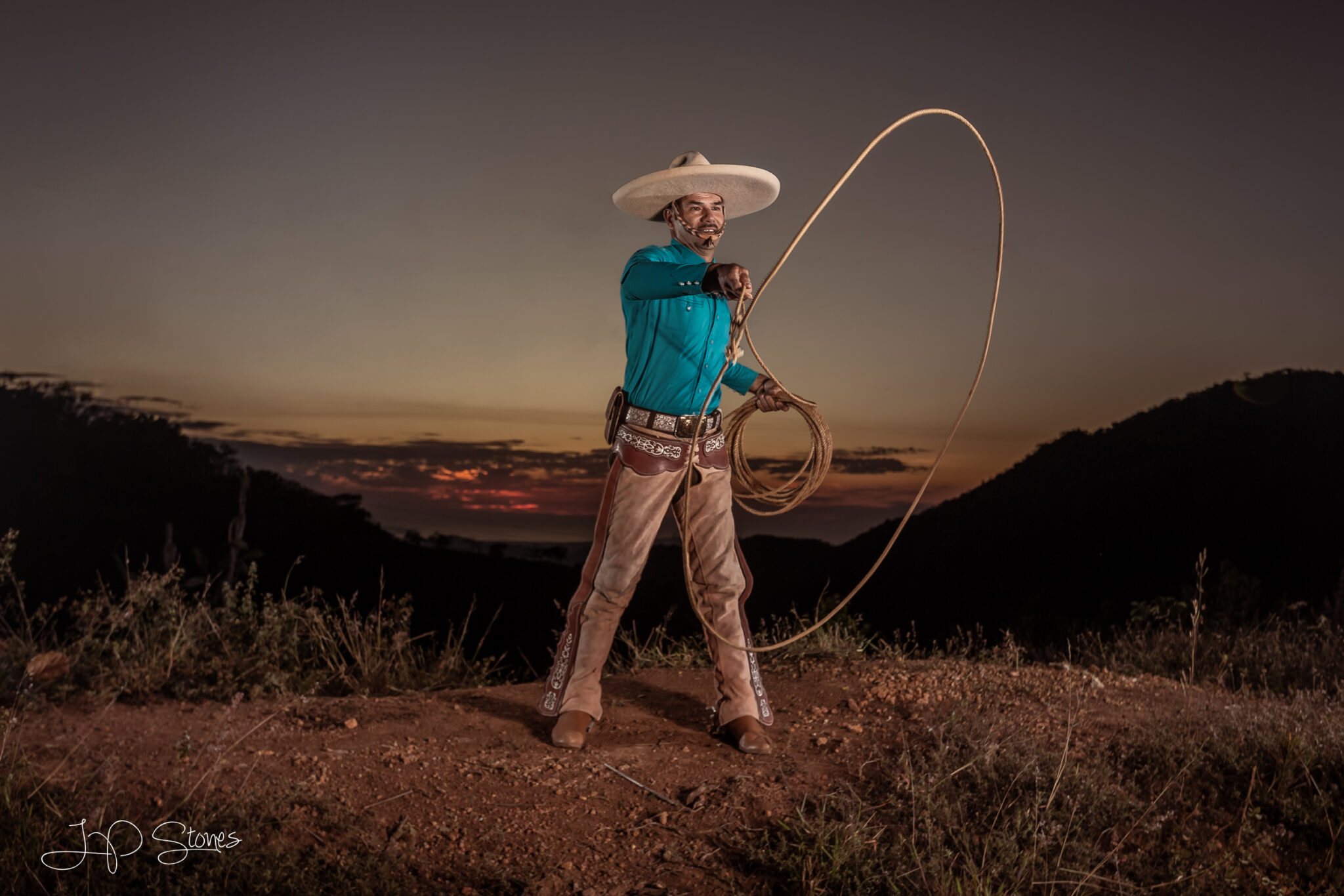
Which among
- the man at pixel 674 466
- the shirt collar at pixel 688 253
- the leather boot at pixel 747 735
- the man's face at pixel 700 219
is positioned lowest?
the leather boot at pixel 747 735

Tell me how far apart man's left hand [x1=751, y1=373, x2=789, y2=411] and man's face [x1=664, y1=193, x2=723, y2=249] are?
779mm

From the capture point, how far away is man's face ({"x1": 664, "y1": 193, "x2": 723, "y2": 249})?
4699mm

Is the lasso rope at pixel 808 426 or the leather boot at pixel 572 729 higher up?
the lasso rope at pixel 808 426

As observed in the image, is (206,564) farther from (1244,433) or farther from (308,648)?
(1244,433)

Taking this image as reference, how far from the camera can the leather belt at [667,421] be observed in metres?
4.73

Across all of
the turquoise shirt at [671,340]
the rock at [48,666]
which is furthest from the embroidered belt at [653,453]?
the rock at [48,666]

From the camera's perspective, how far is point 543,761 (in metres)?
4.64

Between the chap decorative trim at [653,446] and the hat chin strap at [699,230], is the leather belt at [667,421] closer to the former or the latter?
the chap decorative trim at [653,446]

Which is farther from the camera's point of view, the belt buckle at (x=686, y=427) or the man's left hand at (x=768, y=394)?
the man's left hand at (x=768, y=394)

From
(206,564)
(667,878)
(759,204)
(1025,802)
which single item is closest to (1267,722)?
(1025,802)

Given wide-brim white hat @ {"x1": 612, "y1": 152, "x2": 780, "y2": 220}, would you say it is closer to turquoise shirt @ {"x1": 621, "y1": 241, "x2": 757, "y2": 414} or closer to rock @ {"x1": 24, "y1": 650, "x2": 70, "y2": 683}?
turquoise shirt @ {"x1": 621, "y1": 241, "x2": 757, "y2": 414}

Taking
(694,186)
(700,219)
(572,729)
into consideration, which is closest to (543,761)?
(572,729)

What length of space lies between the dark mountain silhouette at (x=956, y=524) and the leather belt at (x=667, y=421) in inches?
323

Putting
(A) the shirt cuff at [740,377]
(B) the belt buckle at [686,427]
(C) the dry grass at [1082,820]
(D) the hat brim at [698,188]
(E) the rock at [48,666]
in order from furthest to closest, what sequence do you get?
(E) the rock at [48,666] < (A) the shirt cuff at [740,377] < (B) the belt buckle at [686,427] < (D) the hat brim at [698,188] < (C) the dry grass at [1082,820]
